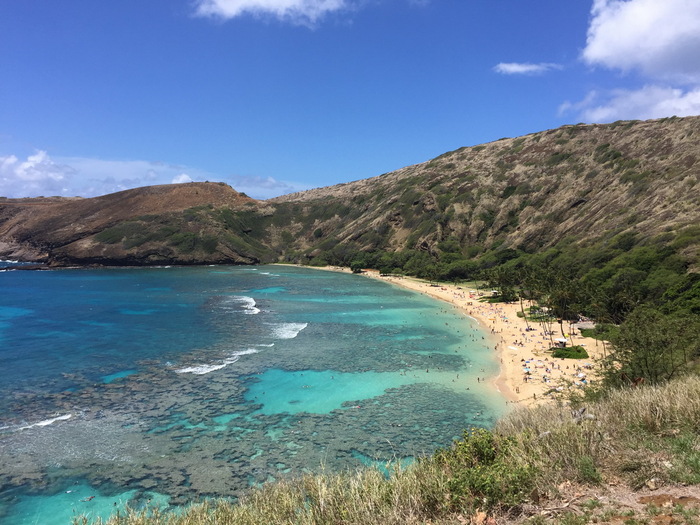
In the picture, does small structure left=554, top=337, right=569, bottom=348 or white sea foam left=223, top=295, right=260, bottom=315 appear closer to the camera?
small structure left=554, top=337, right=569, bottom=348

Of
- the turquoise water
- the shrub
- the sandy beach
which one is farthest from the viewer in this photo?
the sandy beach

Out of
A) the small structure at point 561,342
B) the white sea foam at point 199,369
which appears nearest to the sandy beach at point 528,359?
the small structure at point 561,342

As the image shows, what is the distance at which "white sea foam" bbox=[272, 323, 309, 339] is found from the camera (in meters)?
52.9

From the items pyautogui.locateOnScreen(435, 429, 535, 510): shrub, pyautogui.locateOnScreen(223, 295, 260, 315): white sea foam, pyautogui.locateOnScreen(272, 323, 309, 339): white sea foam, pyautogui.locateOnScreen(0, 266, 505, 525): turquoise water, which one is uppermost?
pyautogui.locateOnScreen(435, 429, 535, 510): shrub

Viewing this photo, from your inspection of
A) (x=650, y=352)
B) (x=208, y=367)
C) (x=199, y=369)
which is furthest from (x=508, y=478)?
(x=208, y=367)

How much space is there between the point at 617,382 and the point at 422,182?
15208cm

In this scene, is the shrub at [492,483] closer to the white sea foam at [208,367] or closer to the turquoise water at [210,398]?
the turquoise water at [210,398]

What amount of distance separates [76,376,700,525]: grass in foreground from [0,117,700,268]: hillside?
61.2m

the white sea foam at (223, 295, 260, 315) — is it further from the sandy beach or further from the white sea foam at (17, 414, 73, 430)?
the white sea foam at (17, 414, 73, 430)

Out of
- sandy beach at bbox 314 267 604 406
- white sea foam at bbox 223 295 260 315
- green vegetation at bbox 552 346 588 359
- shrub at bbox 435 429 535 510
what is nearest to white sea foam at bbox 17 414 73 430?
shrub at bbox 435 429 535 510

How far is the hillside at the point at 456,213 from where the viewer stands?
92.1m

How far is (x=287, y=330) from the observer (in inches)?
2202

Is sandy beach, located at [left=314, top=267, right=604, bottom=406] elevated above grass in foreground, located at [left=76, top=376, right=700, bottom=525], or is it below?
Answer: below

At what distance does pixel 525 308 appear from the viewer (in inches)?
2699
